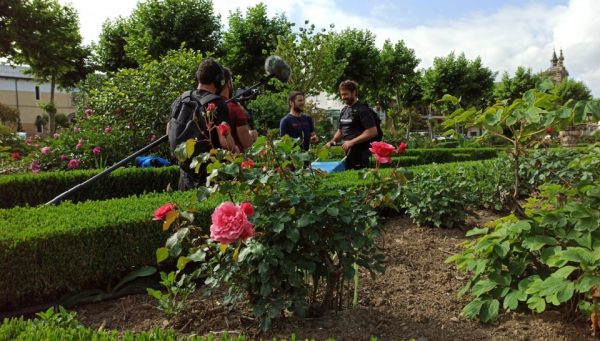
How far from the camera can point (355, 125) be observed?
590 cm

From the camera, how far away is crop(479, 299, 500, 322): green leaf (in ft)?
8.27

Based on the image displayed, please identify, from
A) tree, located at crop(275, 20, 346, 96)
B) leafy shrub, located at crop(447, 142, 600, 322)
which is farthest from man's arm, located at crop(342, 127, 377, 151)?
tree, located at crop(275, 20, 346, 96)

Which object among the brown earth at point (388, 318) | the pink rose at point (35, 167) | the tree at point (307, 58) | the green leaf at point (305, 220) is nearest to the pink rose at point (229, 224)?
the green leaf at point (305, 220)

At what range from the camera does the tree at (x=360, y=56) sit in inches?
1166

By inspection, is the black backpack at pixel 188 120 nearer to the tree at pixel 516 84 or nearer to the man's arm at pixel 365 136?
the man's arm at pixel 365 136

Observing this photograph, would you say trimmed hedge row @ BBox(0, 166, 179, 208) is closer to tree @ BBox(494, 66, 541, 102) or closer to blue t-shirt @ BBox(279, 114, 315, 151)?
blue t-shirt @ BBox(279, 114, 315, 151)

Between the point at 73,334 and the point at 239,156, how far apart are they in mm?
1073

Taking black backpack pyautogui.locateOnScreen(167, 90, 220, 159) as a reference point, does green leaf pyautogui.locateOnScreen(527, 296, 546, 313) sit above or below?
below

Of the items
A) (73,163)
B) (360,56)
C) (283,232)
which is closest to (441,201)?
(283,232)

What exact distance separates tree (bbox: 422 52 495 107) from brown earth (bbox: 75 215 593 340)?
3609 centimetres

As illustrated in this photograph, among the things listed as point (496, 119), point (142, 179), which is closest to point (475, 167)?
point (496, 119)

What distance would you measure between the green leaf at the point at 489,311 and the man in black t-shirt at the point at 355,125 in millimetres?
3297

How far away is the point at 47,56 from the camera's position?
1970cm

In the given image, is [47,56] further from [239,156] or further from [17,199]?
[239,156]
